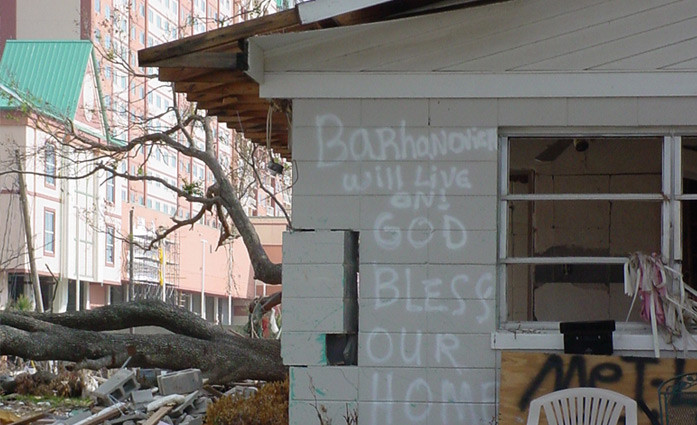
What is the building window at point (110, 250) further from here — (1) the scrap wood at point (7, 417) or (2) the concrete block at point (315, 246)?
(2) the concrete block at point (315, 246)

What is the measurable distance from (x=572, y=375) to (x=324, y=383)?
1721 millimetres

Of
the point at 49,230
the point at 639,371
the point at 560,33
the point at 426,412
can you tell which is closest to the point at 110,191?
the point at 49,230

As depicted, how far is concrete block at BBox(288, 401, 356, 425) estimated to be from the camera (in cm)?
711

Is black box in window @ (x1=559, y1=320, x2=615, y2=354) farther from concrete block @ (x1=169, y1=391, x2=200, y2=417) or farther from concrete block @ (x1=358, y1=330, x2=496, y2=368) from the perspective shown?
concrete block @ (x1=169, y1=391, x2=200, y2=417)

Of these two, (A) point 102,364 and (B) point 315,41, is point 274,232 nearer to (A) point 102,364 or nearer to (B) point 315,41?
(A) point 102,364

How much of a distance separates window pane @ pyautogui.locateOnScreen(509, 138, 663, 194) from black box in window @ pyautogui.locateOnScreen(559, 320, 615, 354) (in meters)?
4.84

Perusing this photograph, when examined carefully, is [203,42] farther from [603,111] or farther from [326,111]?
[603,111]

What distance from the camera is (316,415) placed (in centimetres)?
713

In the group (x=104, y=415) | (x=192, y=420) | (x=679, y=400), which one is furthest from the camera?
(x=104, y=415)

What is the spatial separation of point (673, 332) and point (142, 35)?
1666 inches

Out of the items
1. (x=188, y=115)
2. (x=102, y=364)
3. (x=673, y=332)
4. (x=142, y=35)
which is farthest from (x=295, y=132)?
(x=142, y=35)

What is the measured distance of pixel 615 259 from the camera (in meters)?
7.12

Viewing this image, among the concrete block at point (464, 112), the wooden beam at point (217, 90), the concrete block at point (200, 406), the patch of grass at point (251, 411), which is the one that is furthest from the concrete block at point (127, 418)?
the concrete block at point (464, 112)

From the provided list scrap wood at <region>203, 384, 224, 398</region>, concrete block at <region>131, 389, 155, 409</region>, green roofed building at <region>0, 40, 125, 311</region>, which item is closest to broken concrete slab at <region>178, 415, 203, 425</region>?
concrete block at <region>131, 389, 155, 409</region>
